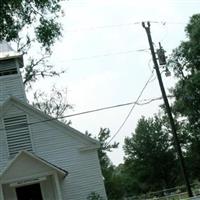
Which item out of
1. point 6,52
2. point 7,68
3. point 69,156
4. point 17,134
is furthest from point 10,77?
point 69,156

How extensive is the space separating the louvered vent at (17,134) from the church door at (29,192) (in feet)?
6.22

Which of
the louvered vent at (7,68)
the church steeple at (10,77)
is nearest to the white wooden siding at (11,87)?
the church steeple at (10,77)

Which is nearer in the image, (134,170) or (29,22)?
(29,22)

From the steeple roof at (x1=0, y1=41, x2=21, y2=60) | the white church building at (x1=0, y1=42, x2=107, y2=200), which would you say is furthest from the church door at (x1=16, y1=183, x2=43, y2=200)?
the steeple roof at (x1=0, y1=41, x2=21, y2=60)

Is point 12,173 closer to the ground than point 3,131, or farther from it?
closer to the ground

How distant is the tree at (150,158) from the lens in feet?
270

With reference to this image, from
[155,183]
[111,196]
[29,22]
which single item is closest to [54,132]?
[29,22]

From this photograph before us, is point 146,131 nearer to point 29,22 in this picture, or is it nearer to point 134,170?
point 134,170

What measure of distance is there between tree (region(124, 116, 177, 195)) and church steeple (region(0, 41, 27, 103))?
171 feet

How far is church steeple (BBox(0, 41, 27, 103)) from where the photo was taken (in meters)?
32.0

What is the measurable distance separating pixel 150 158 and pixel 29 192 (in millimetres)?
54161

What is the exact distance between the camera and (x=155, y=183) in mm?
83125

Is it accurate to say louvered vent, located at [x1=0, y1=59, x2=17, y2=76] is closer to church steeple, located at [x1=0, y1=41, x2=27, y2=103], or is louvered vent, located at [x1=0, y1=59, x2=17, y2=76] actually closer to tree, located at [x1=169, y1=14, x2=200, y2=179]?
church steeple, located at [x1=0, y1=41, x2=27, y2=103]

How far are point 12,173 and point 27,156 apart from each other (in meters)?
1.10
